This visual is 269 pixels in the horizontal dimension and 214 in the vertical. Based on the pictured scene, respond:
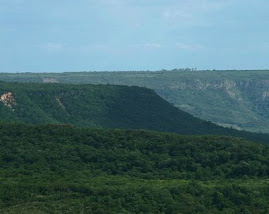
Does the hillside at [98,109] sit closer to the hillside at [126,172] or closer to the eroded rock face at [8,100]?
the eroded rock face at [8,100]

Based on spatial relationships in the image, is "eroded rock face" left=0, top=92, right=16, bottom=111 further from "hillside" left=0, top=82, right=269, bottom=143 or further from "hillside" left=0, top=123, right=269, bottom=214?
"hillside" left=0, top=123, right=269, bottom=214

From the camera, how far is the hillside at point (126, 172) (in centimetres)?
6406

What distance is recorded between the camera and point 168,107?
142 metres

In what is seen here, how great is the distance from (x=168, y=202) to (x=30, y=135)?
26.9 meters

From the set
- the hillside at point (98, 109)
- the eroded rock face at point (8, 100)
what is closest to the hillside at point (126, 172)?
the eroded rock face at point (8, 100)

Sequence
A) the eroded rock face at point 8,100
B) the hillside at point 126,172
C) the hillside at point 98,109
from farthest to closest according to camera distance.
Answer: the hillside at point 98,109, the eroded rock face at point 8,100, the hillside at point 126,172

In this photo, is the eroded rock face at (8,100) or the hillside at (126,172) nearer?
the hillside at (126,172)

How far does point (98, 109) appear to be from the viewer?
452 ft

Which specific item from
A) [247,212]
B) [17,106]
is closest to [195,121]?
[17,106]

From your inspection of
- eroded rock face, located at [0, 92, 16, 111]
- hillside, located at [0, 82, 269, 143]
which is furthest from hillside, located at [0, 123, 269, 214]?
hillside, located at [0, 82, 269, 143]

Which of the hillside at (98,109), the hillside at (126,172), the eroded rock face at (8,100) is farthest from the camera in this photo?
the hillside at (98,109)

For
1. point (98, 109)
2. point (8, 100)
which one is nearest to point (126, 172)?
point (8, 100)

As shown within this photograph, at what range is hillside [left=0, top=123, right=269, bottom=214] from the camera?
64.1 metres

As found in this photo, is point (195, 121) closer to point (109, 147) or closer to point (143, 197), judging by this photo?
point (109, 147)
